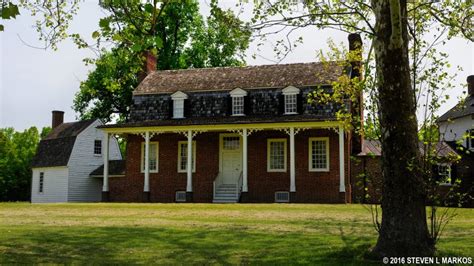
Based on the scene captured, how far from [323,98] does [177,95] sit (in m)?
17.1

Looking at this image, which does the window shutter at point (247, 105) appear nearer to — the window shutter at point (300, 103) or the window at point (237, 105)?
the window at point (237, 105)

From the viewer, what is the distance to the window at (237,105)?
29.1m

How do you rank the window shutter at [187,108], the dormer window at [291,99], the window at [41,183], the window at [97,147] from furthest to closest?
the window at [97,147]
the window at [41,183]
the window shutter at [187,108]
the dormer window at [291,99]

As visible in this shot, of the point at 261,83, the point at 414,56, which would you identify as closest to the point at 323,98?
the point at 414,56

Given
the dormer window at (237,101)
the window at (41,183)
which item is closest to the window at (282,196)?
the dormer window at (237,101)

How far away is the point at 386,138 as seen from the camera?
798 centimetres

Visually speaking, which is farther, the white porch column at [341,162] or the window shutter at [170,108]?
the window shutter at [170,108]

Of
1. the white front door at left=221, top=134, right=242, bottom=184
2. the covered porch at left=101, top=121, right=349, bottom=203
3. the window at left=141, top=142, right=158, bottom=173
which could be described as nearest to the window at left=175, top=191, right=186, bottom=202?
the covered porch at left=101, top=121, right=349, bottom=203

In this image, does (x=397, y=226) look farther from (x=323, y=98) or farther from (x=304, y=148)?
(x=304, y=148)

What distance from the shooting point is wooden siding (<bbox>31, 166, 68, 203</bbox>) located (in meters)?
37.5

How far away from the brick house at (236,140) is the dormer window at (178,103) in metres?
0.06

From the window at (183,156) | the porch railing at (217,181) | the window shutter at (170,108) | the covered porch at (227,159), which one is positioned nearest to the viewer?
the covered porch at (227,159)

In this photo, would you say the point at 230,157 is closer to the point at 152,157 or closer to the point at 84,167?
the point at 152,157

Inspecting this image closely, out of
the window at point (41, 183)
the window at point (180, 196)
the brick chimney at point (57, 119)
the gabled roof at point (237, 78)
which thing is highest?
the gabled roof at point (237, 78)
